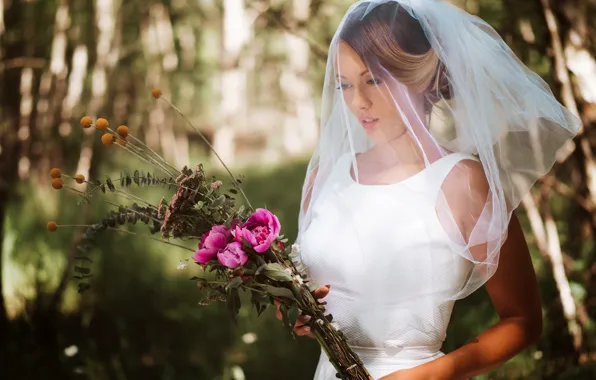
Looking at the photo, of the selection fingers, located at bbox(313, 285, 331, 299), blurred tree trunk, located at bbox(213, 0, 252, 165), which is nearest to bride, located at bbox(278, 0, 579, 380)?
fingers, located at bbox(313, 285, 331, 299)

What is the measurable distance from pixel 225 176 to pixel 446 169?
761cm

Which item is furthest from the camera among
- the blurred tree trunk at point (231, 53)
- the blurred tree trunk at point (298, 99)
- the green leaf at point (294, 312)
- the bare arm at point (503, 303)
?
the blurred tree trunk at point (298, 99)

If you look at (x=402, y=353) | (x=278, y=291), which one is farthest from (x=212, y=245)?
(x=402, y=353)

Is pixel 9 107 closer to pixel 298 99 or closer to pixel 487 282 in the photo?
pixel 487 282

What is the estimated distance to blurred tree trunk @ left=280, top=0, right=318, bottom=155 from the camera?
12156mm

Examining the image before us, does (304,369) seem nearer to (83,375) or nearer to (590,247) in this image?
(83,375)

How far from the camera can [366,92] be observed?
6.27 feet

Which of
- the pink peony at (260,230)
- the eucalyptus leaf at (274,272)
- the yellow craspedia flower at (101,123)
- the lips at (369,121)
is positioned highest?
the yellow craspedia flower at (101,123)

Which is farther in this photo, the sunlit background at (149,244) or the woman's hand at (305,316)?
the sunlit background at (149,244)

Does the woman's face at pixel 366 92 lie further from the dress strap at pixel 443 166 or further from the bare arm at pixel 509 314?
the bare arm at pixel 509 314

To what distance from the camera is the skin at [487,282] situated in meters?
1.73

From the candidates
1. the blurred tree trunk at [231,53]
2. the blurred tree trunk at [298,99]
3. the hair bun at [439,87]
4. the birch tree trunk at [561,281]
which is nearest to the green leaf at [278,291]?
the hair bun at [439,87]

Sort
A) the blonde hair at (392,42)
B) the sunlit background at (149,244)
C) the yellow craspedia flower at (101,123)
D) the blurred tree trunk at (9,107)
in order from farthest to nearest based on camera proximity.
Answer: the blurred tree trunk at (9,107)
the sunlit background at (149,244)
the blonde hair at (392,42)
the yellow craspedia flower at (101,123)

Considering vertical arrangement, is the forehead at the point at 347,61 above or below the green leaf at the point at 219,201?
above
